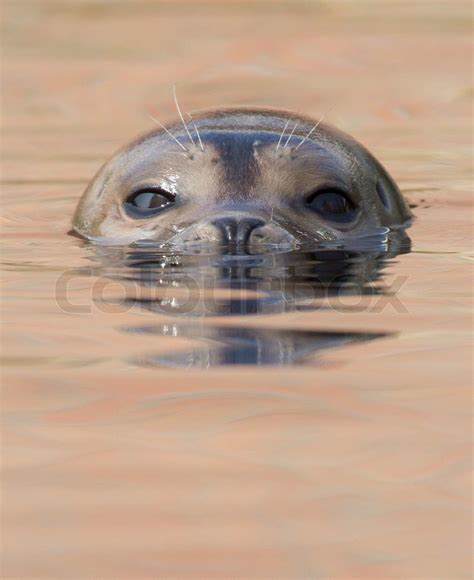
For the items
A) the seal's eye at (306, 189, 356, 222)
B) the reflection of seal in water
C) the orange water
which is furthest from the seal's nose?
the seal's eye at (306, 189, 356, 222)

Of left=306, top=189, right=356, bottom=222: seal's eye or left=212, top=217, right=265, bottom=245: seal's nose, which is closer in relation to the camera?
left=212, top=217, right=265, bottom=245: seal's nose

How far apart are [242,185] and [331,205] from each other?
0.50m

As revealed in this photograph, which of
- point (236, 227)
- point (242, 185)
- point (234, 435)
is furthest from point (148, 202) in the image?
point (234, 435)

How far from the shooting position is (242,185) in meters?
6.23

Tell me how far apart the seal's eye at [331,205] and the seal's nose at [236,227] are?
29.7 inches

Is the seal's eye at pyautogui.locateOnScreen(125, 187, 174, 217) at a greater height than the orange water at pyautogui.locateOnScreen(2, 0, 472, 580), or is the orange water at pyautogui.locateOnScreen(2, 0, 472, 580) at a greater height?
the seal's eye at pyautogui.locateOnScreen(125, 187, 174, 217)

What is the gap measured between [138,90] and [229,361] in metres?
9.70

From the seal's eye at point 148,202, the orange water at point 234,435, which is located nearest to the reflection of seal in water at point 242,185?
the seal's eye at point 148,202

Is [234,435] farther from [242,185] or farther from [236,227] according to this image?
[242,185]

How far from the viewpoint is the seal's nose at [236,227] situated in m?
5.60

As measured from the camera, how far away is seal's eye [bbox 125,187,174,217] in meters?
6.44

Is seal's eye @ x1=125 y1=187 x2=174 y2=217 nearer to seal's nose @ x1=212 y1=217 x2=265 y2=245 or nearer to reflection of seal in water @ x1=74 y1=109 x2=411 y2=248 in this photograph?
reflection of seal in water @ x1=74 y1=109 x2=411 y2=248

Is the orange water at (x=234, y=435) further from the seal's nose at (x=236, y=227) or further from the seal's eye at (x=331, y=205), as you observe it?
the seal's nose at (x=236, y=227)

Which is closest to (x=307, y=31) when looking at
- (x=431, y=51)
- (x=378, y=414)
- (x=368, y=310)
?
(x=431, y=51)
